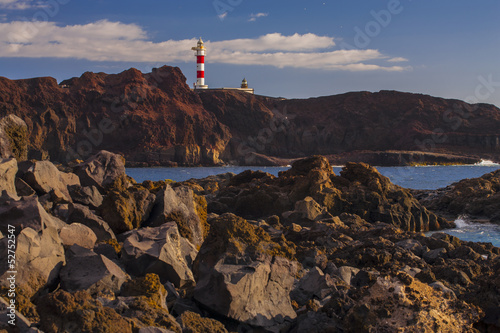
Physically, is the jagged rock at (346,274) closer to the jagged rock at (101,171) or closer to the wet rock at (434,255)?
the wet rock at (434,255)

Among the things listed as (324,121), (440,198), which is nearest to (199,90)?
(324,121)

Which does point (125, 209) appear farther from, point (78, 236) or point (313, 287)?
point (313, 287)

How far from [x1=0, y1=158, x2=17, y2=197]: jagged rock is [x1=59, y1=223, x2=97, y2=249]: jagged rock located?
1555 millimetres

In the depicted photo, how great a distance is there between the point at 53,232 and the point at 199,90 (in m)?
95.3

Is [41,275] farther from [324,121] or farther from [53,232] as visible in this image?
[324,121]

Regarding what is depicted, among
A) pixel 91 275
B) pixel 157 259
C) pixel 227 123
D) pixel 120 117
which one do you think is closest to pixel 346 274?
pixel 157 259

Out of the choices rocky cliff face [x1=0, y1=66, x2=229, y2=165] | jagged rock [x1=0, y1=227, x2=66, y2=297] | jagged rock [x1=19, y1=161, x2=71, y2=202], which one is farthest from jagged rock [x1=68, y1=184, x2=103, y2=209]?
rocky cliff face [x1=0, y1=66, x2=229, y2=165]

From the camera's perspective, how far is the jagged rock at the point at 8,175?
7738 millimetres

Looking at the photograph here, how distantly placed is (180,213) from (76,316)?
4253mm

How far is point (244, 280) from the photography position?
525cm

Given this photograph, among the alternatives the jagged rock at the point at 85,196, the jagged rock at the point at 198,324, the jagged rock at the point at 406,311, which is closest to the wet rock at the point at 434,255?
the jagged rock at the point at 406,311

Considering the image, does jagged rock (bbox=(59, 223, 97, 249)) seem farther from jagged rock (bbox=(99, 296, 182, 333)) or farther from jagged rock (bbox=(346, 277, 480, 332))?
jagged rock (bbox=(346, 277, 480, 332))

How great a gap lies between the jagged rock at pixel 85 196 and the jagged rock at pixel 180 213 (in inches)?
49.6

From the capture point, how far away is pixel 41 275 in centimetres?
515
